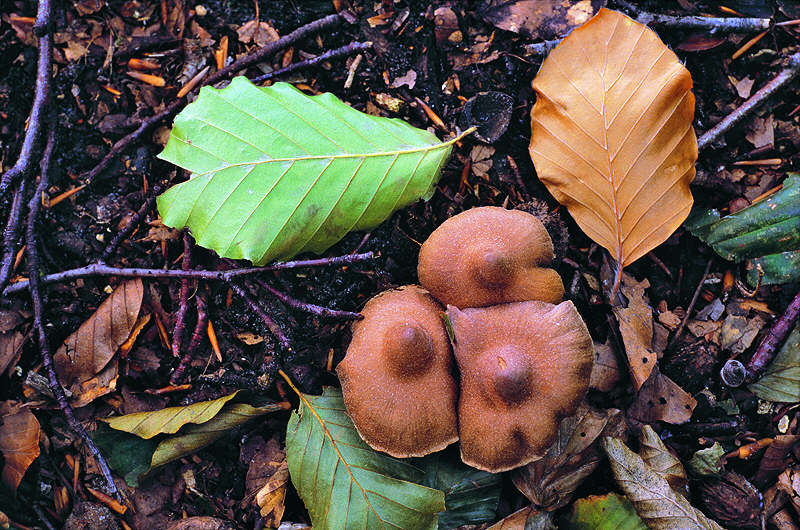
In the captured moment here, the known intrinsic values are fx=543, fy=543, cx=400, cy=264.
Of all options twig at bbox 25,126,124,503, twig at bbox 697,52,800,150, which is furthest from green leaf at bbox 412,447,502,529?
twig at bbox 697,52,800,150

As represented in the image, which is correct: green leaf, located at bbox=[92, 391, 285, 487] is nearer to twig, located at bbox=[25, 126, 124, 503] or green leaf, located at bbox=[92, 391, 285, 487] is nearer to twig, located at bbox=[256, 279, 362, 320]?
twig, located at bbox=[25, 126, 124, 503]

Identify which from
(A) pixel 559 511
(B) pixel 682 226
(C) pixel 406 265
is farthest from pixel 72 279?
(B) pixel 682 226

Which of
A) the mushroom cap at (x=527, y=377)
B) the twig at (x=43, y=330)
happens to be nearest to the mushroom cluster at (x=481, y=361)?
the mushroom cap at (x=527, y=377)

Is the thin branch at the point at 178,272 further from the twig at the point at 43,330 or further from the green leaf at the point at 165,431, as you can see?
the green leaf at the point at 165,431

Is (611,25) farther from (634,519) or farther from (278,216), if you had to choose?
(634,519)

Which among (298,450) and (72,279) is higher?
(72,279)

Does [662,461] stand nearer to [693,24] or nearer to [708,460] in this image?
[708,460]
